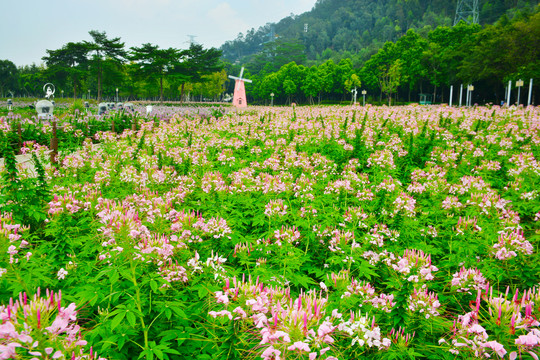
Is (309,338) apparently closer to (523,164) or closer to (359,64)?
(523,164)

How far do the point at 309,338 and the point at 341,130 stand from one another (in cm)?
972

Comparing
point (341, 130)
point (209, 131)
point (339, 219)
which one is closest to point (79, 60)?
point (209, 131)

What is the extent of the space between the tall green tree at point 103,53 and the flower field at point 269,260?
59.4 metres

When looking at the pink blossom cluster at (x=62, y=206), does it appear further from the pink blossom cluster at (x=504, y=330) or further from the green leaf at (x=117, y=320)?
the pink blossom cluster at (x=504, y=330)

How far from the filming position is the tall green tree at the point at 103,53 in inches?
2238

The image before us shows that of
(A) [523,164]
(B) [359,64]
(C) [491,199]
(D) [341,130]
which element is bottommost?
(C) [491,199]

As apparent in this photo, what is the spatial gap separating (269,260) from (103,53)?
6792 centimetres

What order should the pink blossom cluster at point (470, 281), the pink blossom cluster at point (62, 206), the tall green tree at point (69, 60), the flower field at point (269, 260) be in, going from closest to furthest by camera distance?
the flower field at point (269, 260), the pink blossom cluster at point (470, 281), the pink blossom cluster at point (62, 206), the tall green tree at point (69, 60)

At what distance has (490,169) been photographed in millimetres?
6785

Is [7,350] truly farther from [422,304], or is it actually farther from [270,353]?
[422,304]

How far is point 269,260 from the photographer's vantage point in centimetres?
350

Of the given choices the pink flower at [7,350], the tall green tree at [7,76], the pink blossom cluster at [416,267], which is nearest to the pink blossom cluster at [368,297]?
the pink blossom cluster at [416,267]

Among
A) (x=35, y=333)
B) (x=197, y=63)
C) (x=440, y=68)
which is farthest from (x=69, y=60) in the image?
(x=35, y=333)

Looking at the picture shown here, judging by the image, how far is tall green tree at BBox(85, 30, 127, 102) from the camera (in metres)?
56.8
